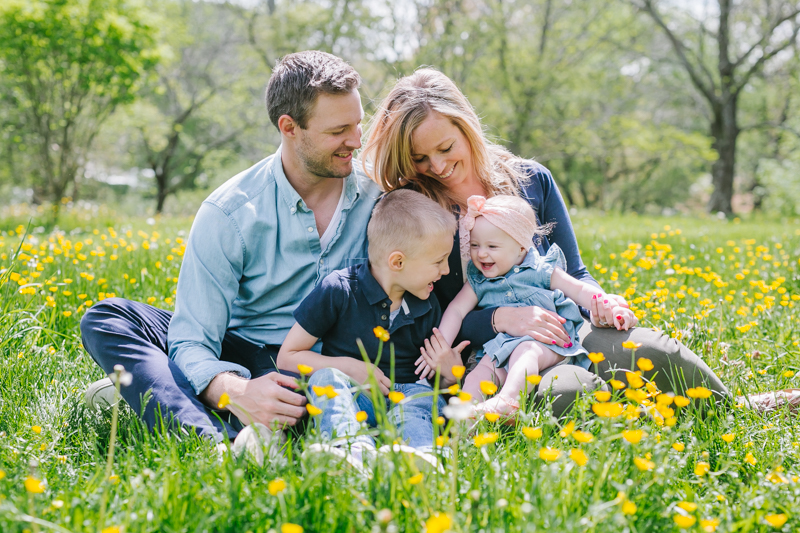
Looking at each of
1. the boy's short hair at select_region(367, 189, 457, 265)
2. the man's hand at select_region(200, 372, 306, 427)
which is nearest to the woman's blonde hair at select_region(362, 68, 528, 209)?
the boy's short hair at select_region(367, 189, 457, 265)

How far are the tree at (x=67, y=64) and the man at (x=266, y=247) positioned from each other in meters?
9.38

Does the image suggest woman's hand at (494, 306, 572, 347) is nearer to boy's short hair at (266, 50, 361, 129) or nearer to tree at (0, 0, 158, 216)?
boy's short hair at (266, 50, 361, 129)

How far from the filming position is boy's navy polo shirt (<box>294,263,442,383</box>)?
2469 millimetres

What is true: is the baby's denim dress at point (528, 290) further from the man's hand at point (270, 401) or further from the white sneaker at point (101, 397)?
the white sneaker at point (101, 397)

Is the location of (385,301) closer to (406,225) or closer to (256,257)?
(406,225)

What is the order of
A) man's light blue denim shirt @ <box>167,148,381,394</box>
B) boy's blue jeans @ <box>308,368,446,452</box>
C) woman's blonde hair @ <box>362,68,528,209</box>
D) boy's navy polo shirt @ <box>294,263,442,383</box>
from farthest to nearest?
woman's blonde hair @ <box>362,68,528,209</box>, man's light blue denim shirt @ <box>167,148,381,394</box>, boy's navy polo shirt @ <box>294,263,442,383</box>, boy's blue jeans @ <box>308,368,446,452</box>

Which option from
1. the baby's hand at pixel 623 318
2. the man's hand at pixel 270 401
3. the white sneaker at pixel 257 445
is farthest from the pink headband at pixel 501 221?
the white sneaker at pixel 257 445

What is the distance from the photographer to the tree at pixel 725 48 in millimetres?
13906

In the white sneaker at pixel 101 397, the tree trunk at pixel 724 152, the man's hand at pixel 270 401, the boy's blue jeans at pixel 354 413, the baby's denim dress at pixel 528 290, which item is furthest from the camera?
the tree trunk at pixel 724 152

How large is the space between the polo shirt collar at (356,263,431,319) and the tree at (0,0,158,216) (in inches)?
390

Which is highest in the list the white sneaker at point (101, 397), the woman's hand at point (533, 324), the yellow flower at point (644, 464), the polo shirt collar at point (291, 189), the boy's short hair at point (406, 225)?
the polo shirt collar at point (291, 189)

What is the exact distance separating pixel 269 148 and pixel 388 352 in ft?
55.0

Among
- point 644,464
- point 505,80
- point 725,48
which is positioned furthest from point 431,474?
point 725,48

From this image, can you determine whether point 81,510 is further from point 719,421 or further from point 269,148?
point 269,148
